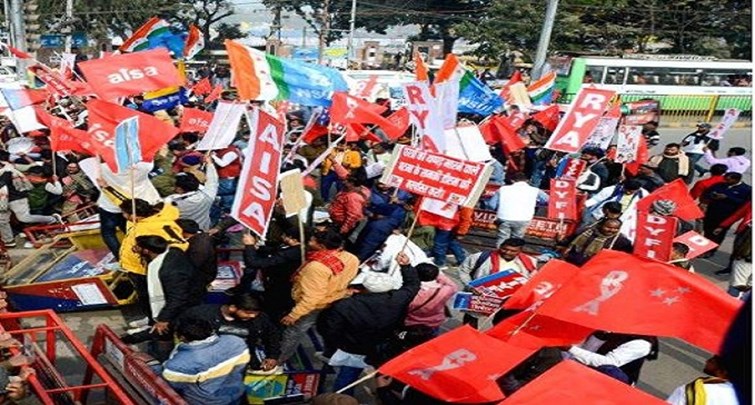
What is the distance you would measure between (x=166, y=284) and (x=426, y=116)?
314 cm

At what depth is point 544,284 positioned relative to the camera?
4504 mm

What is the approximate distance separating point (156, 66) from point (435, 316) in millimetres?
5185

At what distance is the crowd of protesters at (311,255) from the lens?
14.7 ft

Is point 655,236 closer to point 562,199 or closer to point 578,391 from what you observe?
point 562,199

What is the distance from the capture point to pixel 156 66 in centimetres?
859

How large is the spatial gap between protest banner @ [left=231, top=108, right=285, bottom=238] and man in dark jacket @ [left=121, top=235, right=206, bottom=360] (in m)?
0.61

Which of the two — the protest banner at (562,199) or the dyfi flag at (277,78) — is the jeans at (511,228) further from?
the dyfi flag at (277,78)

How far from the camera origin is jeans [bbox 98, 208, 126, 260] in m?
7.46

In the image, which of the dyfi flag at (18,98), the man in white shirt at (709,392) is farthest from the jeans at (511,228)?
the dyfi flag at (18,98)

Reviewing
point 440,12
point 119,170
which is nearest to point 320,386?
point 119,170

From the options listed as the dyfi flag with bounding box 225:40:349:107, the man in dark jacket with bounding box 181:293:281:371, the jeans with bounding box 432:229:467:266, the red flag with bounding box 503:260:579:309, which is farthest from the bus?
the man in dark jacket with bounding box 181:293:281:371

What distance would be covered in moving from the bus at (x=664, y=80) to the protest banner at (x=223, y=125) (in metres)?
21.7

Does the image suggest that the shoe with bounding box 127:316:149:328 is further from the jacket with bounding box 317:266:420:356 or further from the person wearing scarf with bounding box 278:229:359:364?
the jacket with bounding box 317:266:420:356

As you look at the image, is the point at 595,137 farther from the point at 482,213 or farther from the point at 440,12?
the point at 440,12
